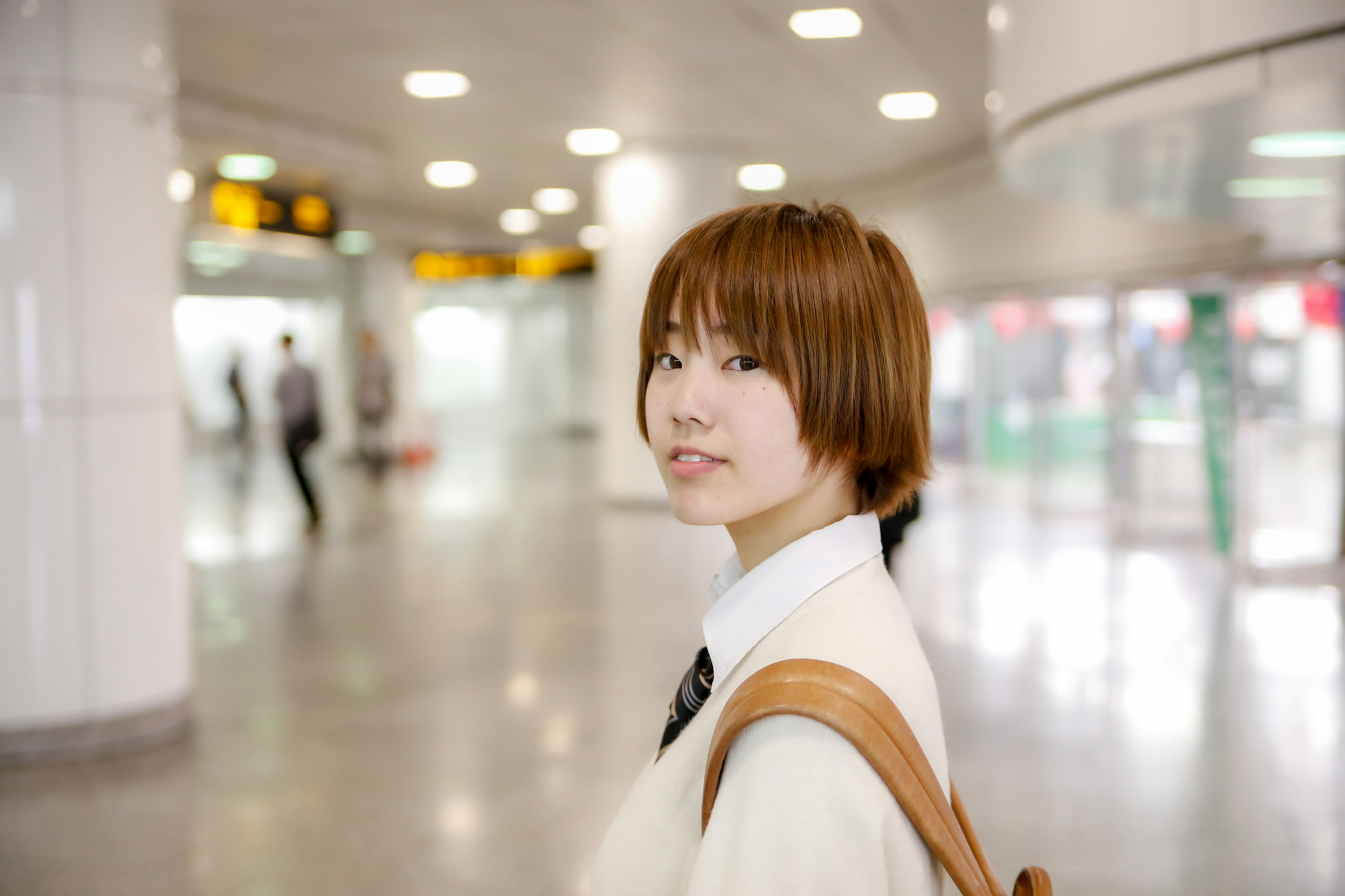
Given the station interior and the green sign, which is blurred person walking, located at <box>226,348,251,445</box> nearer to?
the station interior

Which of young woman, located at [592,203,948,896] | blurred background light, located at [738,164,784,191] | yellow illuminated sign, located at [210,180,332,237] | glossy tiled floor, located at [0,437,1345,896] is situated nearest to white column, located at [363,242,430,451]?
blurred background light, located at [738,164,784,191]

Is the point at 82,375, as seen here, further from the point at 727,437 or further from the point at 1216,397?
the point at 1216,397

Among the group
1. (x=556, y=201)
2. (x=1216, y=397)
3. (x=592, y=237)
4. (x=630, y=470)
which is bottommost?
(x=630, y=470)

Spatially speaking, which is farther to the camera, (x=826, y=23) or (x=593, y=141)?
(x=593, y=141)

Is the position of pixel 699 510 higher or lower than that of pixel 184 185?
Answer: lower

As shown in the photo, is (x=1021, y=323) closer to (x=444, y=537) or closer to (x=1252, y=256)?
(x=1252, y=256)

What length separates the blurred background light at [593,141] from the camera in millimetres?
11312

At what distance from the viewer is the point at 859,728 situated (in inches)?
36.2

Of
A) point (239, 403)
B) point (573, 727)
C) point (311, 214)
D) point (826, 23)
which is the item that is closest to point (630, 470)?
point (311, 214)

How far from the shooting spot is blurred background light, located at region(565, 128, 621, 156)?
11312mm

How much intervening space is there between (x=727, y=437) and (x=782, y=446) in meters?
0.06

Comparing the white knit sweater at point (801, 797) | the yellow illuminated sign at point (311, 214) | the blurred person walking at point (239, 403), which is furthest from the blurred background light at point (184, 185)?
the white knit sweater at point (801, 797)

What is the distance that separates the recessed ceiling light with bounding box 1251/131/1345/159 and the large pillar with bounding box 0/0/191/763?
5.14 metres

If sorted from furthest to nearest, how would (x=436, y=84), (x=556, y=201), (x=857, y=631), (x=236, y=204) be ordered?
1. (x=556, y=201)
2. (x=236, y=204)
3. (x=436, y=84)
4. (x=857, y=631)
